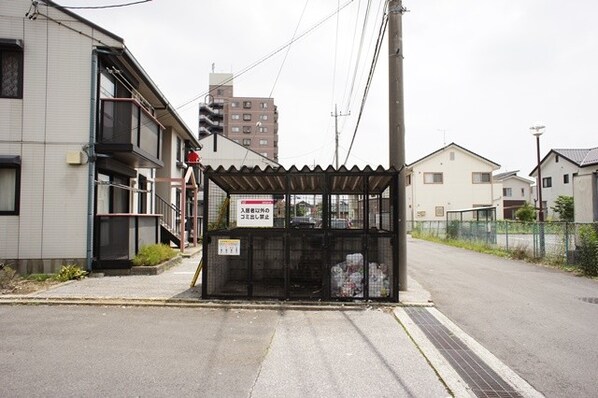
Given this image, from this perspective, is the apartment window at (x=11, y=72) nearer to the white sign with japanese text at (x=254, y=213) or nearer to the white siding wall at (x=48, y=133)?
the white siding wall at (x=48, y=133)

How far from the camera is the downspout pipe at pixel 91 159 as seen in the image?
9836 millimetres

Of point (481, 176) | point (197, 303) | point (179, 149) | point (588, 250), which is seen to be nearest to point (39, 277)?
point (197, 303)

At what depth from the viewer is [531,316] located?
6590 mm

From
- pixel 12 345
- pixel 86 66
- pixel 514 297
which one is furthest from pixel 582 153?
pixel 12 345

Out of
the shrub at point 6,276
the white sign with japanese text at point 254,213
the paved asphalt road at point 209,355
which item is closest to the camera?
the paved asphalt road at point 209,355

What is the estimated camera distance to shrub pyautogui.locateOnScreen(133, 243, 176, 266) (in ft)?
34.1

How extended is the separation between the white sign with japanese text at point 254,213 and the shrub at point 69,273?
4924 millimetres

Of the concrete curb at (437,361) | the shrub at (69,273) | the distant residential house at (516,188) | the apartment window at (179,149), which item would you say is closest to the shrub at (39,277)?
the shrub at (69,273)

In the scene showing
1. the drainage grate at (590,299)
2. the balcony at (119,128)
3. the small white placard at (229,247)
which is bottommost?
the drainage grate at (590,299)

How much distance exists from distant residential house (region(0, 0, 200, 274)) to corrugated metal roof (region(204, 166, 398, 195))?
3.86 m

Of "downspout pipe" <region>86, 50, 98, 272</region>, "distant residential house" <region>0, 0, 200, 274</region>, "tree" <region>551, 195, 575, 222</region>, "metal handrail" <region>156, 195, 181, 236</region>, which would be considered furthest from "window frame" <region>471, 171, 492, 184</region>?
"downspout pipe" <region>86, 50, 98, 272</region>

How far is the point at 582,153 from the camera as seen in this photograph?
3769 centimetres

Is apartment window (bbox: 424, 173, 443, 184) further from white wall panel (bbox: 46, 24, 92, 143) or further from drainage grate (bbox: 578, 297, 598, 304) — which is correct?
white wall panel (bbox: 46, 24, 92, 143)

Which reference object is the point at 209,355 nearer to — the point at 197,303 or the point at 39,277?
the point at 197,303
